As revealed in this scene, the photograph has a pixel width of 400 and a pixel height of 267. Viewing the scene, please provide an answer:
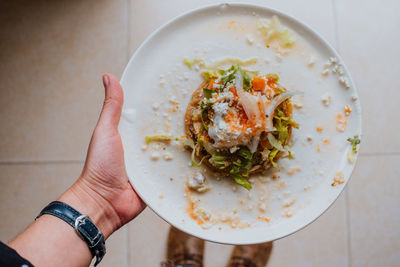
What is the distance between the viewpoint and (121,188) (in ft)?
5.03

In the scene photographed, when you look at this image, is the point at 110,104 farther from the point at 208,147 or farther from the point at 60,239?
the point at 60,239

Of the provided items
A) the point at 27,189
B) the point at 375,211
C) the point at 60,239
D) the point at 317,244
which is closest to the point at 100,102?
the point at 27,189

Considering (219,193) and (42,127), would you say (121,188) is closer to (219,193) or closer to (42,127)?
(219,193)

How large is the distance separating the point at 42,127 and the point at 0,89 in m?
0.38

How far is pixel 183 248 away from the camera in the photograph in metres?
2.10

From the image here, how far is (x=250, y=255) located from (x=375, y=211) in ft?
2.76

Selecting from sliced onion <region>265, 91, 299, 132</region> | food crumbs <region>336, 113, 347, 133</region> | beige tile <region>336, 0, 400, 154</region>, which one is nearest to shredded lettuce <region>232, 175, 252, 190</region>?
sliced onion <region>265, 91, 299, 132</region>

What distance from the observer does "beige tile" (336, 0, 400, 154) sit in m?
2.16

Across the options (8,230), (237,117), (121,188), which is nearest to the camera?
(237,117)

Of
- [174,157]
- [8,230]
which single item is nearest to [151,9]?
[174,157]

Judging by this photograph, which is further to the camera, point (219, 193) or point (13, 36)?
point (13, 36)

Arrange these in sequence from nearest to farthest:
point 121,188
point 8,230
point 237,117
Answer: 1. point 237,117
2. point 121,188
3. point 8,230

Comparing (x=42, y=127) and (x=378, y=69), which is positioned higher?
(x=378, y=69)

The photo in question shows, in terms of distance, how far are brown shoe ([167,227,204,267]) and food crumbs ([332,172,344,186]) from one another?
0.95 m
